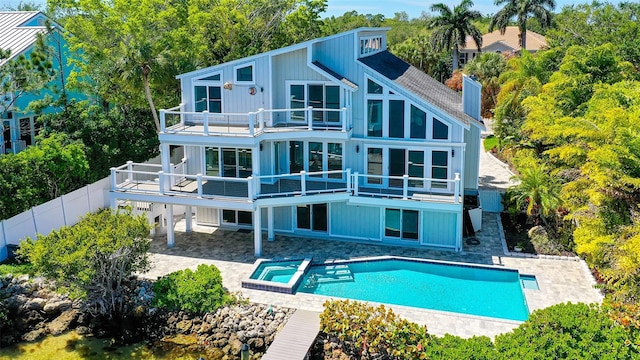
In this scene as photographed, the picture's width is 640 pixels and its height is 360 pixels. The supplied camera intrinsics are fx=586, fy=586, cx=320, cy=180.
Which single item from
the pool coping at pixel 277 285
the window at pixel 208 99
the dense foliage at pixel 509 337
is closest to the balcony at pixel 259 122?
the window at pixel 208 99

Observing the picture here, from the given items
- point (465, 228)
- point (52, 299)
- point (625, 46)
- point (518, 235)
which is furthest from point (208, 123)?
point (625, 46)

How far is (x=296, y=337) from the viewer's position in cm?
1900

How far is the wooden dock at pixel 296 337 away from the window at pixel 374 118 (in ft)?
31.5

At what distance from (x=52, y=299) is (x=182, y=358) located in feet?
21.8

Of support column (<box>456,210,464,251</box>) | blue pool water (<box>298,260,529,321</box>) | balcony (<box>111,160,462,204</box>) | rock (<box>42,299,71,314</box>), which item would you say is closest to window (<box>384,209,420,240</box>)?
balcony (<box>111,160,462,204</box>)

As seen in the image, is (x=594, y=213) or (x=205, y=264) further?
(x=205, y=264)

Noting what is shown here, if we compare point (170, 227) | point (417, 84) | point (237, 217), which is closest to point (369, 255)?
point (237, 217)

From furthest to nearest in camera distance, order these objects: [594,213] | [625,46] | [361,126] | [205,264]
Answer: [625,46], [361,126], [205,264], [594,213]

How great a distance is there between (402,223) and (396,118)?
15.6 ft

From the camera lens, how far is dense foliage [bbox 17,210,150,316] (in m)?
19.8

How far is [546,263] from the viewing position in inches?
960

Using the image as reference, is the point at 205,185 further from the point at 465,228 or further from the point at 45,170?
the point at 465,228

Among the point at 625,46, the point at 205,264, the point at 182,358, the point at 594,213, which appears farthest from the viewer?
the point at 625,46

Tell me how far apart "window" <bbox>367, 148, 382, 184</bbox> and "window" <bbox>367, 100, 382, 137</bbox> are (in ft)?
2.55
